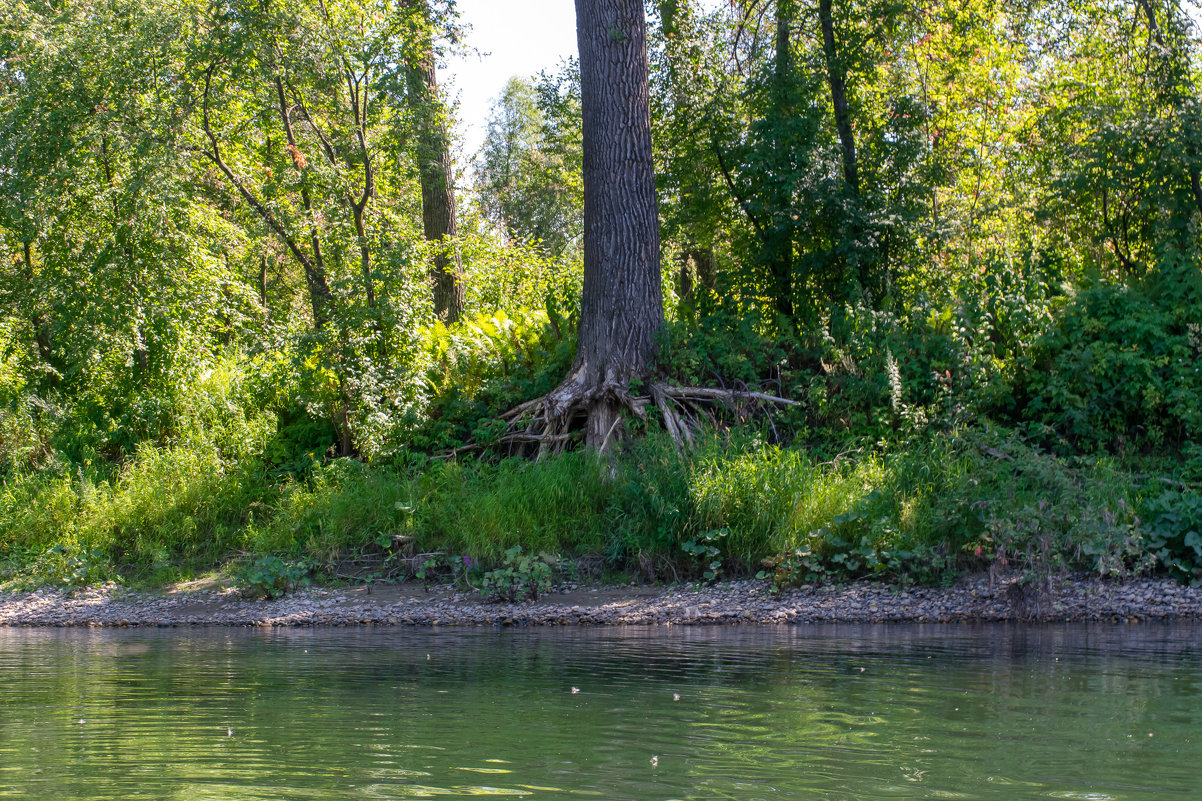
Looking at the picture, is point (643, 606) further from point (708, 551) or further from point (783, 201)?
point (783, 201)

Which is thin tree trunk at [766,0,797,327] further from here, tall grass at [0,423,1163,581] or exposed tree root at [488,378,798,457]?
tall grass at [0,423,1163,581]

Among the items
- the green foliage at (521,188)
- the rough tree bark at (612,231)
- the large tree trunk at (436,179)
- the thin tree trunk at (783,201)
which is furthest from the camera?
the green foliage at (521,188)

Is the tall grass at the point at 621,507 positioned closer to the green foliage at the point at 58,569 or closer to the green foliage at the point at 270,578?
the green foliage at the point at 58,569

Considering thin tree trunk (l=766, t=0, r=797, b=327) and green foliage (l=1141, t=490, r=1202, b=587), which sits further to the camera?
thin tree trunk (l=766, t=0, r=797, b=327)

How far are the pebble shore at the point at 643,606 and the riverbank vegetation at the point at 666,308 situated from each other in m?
0.52

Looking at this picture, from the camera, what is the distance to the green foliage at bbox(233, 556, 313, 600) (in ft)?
42.3

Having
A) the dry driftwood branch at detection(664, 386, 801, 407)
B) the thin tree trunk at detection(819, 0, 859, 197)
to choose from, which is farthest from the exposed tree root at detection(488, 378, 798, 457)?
the thin tree trunk at detection(819, 0, 859, 197)

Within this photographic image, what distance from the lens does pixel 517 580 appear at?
12367mm

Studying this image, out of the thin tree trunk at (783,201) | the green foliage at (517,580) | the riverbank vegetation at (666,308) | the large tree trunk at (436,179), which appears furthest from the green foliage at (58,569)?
the thin tree trunk at (783,201)

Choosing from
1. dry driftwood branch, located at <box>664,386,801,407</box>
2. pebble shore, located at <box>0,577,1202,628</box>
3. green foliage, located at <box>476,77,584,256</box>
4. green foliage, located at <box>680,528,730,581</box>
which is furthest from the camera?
green foliage, located at <box>476,77,584,256</box>

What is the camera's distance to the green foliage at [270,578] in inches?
507

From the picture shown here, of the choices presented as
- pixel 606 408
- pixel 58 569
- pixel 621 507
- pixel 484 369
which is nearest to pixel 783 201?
pixel 606 408

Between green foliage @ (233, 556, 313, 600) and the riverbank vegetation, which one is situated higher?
the riverbank vegetation

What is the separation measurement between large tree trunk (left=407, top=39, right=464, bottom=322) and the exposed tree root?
2.88 metres
